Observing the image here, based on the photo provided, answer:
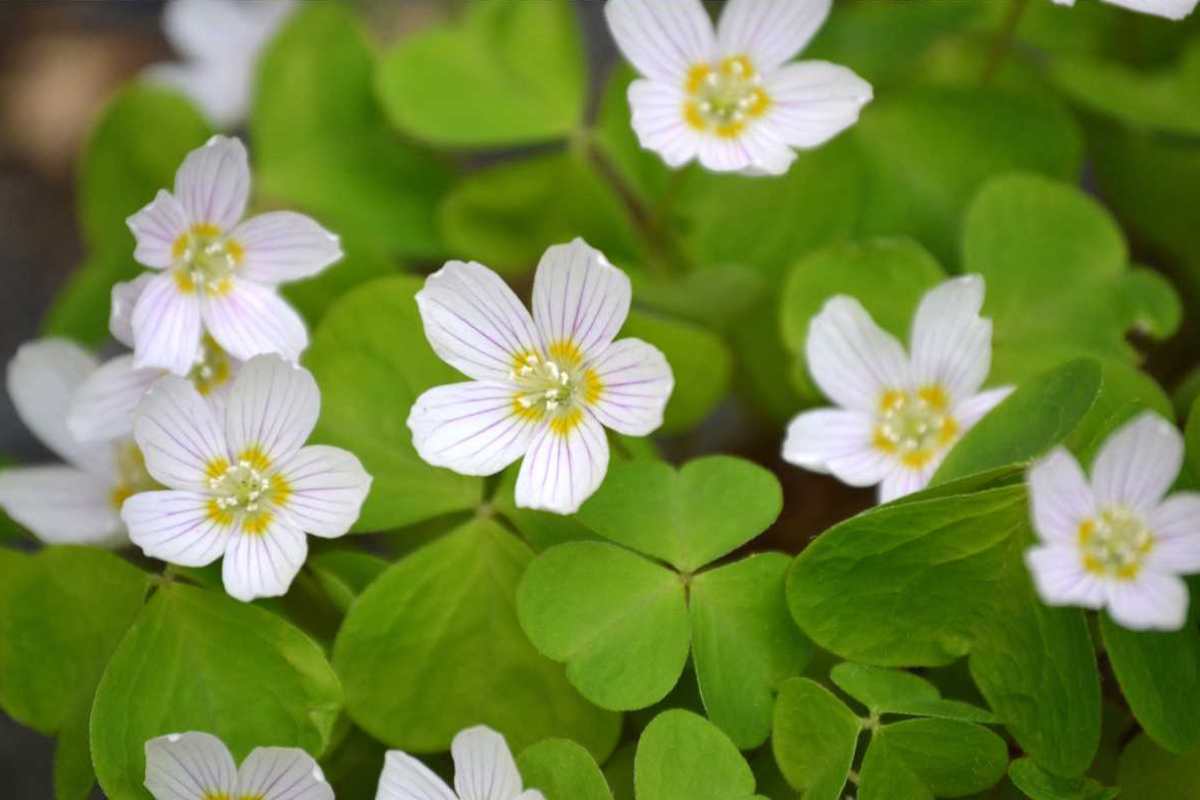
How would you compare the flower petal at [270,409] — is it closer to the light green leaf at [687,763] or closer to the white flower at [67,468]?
the white flower at [67,468]

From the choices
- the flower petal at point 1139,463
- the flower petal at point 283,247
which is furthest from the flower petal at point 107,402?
the flower petal at point 1139,463

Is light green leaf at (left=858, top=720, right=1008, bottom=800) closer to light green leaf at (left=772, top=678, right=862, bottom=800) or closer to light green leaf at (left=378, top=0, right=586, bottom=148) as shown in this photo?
light green leaf at (left=772, top=678, right=862, bottom=800)

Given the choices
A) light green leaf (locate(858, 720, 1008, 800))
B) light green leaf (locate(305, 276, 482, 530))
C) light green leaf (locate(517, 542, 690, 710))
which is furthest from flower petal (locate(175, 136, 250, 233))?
light green leaf (locate(858, 720, 1008, 800))

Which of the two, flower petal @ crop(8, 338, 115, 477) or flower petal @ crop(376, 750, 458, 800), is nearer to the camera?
flower petal @ crop(376, 750, 458, 800)

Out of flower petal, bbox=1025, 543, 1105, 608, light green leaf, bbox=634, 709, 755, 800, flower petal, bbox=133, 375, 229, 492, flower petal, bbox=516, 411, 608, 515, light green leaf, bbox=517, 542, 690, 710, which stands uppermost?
flower petal, bbox=133, 375, 229, 492

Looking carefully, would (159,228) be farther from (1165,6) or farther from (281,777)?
(1165,6)

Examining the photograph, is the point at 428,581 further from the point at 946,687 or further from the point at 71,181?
the point at 71,181

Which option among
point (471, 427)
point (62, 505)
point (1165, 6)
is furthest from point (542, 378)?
point (1165, 6)
